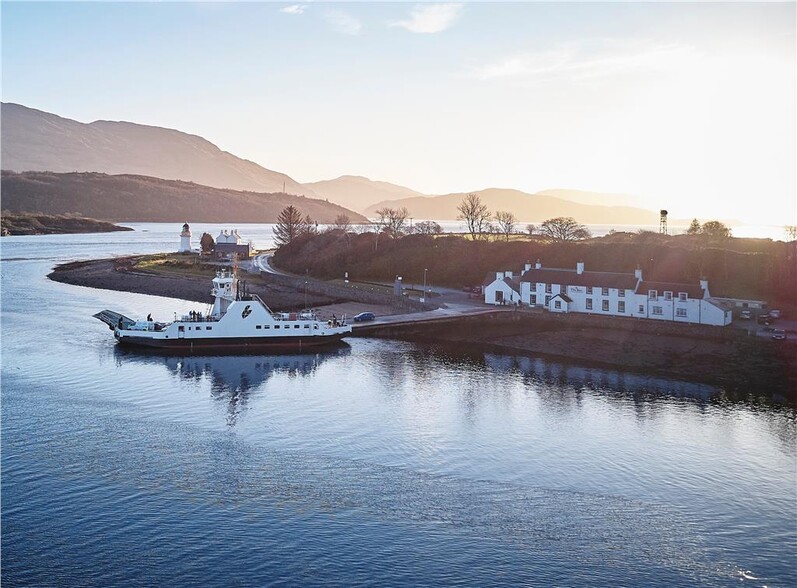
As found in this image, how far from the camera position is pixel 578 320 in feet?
215

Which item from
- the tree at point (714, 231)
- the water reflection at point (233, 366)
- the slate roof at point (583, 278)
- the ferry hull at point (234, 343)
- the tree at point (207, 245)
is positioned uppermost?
the tree at point (714, 231)

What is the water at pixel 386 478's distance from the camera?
23.5 m

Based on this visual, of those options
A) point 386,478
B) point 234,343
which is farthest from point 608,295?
point 386,478

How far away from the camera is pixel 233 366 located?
173 feet

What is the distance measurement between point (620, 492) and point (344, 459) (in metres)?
12.9

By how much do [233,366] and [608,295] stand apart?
122 ft

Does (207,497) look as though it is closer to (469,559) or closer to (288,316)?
(469,559)

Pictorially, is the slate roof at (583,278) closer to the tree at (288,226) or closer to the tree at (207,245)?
the tree at (288,226)

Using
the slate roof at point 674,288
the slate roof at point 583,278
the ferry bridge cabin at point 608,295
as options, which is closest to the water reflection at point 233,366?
the ferry bridge cabin at point 608,295

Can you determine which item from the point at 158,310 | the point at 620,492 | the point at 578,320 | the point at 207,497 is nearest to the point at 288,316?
the point at 158,310

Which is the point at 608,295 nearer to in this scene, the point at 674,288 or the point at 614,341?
the point at 674,288

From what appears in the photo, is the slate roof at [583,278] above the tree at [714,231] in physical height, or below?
below

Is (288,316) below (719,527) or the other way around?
the other way around

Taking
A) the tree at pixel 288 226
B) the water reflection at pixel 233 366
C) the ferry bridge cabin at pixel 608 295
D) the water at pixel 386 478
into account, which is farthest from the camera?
the tree at pixel 288 226
